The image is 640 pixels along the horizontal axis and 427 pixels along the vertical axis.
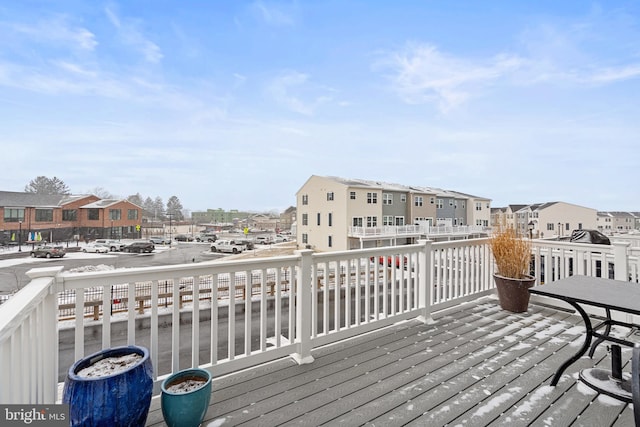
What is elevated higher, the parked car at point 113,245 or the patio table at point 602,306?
the patio table at point 602,306

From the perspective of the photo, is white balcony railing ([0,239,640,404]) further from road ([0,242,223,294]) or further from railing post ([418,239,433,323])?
Answer: road ([0,242,223,294])

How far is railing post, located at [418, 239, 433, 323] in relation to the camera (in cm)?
313

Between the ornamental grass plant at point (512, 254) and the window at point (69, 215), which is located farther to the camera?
the window at point (69, 215)

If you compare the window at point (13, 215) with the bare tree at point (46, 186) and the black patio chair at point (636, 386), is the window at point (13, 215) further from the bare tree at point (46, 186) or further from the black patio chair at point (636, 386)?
the black patio chair at point (636, 386)

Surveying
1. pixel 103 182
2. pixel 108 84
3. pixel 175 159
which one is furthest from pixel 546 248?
pixel 103 182

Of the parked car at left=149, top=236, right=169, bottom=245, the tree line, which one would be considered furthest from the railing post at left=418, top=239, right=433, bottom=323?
the tree line

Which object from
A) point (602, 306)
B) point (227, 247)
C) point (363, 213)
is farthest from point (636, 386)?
point (227, 247)

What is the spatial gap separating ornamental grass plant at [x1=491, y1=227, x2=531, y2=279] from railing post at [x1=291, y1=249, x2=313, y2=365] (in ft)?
8.73

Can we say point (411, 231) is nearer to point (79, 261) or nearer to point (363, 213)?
point (363, 213)

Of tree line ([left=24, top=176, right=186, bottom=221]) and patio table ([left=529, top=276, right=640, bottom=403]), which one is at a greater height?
tree line ([left=24, top=176, right=186, bottom=221])

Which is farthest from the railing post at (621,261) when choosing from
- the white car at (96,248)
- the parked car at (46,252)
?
the white car at (96,248)

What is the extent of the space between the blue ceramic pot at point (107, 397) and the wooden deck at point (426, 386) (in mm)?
459

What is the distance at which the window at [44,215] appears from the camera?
1715 cm

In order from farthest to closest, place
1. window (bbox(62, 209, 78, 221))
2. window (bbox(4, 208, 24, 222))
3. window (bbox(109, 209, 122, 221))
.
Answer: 1. window (bbox(109, 209, 122, 221))
2. window (bbox(62, 209, 78, 221))
3. window (bbox(4, 208, 24, 222))
